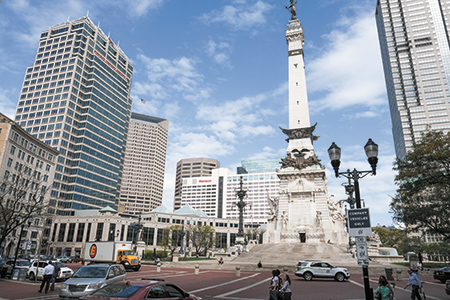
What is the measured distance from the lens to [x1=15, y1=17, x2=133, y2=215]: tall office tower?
299 ft

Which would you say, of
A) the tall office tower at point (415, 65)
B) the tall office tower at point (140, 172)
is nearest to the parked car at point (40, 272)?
the tall office tower at point (415, 65)

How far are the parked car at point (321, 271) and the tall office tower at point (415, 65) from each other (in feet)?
341

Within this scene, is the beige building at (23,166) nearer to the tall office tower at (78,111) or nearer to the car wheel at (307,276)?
the tall office tower at (78,111)

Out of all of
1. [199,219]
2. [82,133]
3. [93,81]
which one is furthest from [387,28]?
[82,133]

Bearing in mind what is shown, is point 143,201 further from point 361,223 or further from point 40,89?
point 361,223

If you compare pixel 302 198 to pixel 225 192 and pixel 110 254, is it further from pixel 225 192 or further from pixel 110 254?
pixel 225 192

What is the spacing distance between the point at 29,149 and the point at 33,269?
5402cm

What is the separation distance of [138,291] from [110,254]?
83.3 ft

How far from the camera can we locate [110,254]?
97.7 feet

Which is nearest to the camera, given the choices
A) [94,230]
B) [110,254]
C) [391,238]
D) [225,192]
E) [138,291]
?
[138,291]

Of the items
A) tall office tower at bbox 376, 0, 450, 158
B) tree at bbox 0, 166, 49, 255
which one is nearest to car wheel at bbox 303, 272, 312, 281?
tree at bbox 0, 166, 49, 255

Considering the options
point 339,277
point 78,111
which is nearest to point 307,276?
point 339,277

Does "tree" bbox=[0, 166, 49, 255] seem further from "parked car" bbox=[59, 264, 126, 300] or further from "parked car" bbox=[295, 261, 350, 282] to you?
"parked car" bbox=[295, 261, 350, 282]

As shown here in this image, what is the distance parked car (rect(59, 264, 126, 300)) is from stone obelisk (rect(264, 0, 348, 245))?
3970 centimetres
